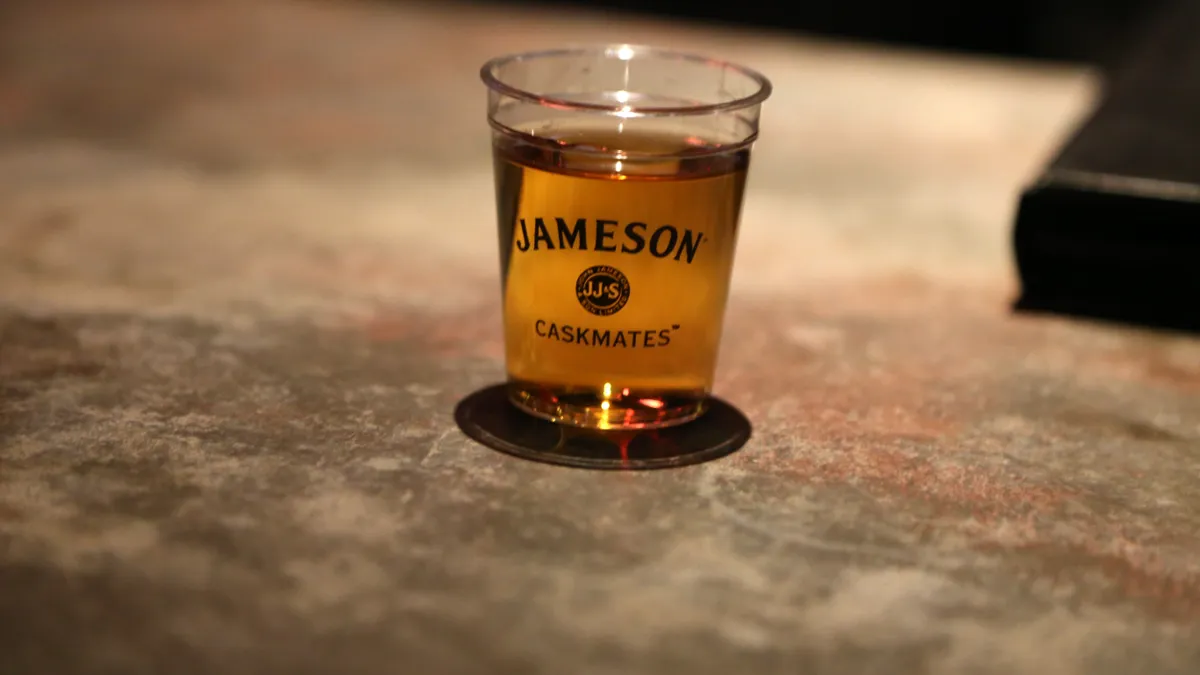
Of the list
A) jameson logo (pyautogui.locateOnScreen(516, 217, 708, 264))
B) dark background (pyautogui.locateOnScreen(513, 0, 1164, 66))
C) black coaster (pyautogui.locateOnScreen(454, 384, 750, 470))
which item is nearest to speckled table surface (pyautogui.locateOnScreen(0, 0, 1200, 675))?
black coaster (pyautogui.locateOnScreen(454, 384, 750, 470))

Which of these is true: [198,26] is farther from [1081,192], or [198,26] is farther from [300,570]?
[300,570]

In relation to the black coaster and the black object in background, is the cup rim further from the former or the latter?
the black object in background

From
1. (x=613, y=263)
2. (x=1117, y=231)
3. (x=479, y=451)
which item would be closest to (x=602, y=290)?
(x=613, y=263)

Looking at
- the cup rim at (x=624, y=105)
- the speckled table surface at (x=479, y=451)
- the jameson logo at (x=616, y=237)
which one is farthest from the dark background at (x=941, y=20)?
the jameson logo at (x=616, y=237)

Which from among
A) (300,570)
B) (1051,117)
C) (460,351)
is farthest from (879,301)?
(1051,117)

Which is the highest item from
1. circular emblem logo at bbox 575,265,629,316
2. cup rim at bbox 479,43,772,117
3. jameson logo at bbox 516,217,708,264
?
cup rim at bbox 479,43,772,117

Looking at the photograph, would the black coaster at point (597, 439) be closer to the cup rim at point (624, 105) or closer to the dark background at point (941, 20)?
the cup rim at point (624, 105)

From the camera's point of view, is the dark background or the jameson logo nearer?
the jameson logo

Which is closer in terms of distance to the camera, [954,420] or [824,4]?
[954,420]
